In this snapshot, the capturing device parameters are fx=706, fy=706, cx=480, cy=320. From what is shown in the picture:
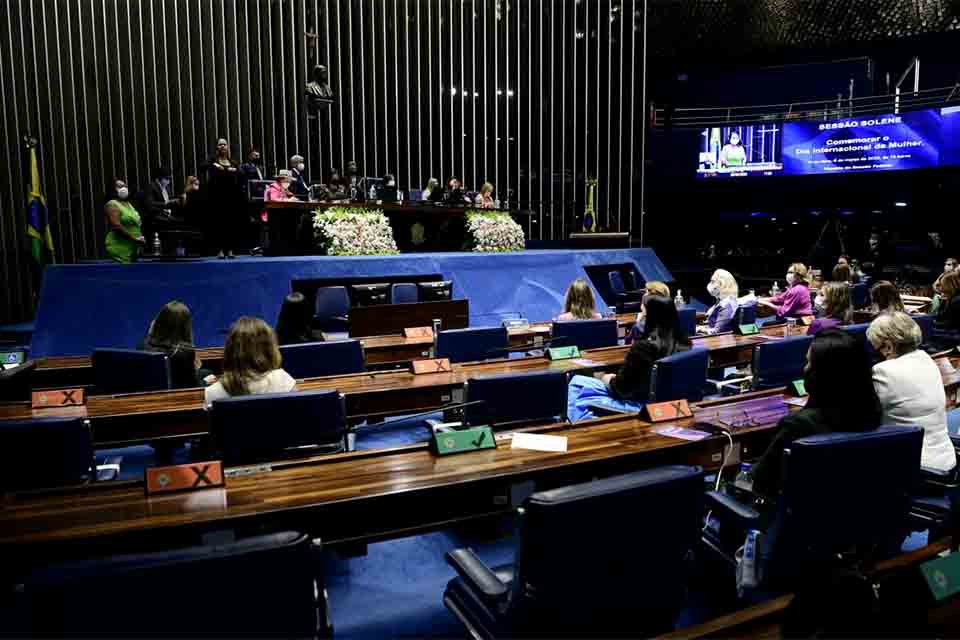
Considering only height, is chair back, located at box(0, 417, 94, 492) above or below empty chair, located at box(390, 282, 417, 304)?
below

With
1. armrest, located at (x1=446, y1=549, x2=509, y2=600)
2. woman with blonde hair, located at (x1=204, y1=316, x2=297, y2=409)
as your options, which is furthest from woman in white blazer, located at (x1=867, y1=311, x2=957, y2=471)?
woman with blonde hair, located at (x1=204, y1=316, x2=297, y2=409)

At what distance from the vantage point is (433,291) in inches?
304

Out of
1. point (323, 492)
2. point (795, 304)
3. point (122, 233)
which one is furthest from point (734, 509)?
point (122, 233)

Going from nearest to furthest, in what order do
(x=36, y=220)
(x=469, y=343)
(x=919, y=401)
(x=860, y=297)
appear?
(x=919, y=401) < (x=469, y=343) < (x=36, y=220) < (x=860, y=297)

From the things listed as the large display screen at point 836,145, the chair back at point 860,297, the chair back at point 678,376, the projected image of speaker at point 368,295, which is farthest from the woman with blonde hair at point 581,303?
the large display screen at point 836,145

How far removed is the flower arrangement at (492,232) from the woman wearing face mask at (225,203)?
3.45m

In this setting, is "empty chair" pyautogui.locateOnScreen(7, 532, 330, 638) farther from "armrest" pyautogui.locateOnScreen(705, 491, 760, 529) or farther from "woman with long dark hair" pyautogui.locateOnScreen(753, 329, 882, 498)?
"woman with long dark hair" pyautogui.locateOnScreen(753, 329, 882, 498)

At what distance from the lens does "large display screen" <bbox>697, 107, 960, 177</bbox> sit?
1259cm

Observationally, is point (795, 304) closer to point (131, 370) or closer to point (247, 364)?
point (247, 364)

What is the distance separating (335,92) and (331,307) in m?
6.22

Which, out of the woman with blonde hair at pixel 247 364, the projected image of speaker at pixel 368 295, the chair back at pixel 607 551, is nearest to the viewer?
the chair back at pixel 607 551

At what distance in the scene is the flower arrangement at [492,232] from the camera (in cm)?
1006

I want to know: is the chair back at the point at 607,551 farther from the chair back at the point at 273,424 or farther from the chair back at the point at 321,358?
the chair back at the point at 321,358

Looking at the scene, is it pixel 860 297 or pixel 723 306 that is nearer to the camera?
pixel 723 306
